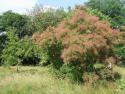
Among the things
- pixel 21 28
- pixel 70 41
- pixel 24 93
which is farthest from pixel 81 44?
pixel 21 28

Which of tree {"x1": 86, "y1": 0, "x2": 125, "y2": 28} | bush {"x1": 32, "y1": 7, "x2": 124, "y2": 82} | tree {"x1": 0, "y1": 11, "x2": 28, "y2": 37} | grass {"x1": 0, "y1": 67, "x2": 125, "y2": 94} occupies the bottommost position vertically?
grass {"x1": 0, "y1": 67, "x2": 125, "y2": 94}

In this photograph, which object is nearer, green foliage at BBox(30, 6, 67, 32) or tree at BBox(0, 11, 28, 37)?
green foliage at BBox(30, 6, 67, 32)

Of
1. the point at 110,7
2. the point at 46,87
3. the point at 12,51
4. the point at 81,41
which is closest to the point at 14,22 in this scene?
the point at 110,7

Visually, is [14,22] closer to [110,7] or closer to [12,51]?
[110,7]

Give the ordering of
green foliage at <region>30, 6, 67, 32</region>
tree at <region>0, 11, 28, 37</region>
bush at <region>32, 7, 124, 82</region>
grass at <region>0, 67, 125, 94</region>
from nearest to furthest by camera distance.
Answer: grass at <region>0, 67, 125, 94</region>, bush at <region>32, 7, 124, 82</region>, green foliage at <region>30, 6, 67, 32</region>, tree at <region>0, 11, 28, 37</region>

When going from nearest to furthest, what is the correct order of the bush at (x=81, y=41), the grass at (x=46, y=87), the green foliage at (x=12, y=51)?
the grass at (x=46, y=87), the bush at (x=81, y=41), the green foliage at (x=12, y=51)

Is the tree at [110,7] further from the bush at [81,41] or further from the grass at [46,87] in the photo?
the grass at [46,87]

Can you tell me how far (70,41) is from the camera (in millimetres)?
19688

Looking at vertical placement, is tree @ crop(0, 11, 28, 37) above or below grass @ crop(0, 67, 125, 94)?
above

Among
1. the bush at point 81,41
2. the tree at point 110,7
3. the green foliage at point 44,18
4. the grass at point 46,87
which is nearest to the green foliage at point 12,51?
the green foliage at point 44,18

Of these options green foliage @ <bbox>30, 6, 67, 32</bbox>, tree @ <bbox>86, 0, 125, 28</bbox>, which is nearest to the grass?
green foliage @ <bbox>30, 6, 67, 32</bbox>

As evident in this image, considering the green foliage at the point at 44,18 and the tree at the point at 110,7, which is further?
the tree at the point at 110,7

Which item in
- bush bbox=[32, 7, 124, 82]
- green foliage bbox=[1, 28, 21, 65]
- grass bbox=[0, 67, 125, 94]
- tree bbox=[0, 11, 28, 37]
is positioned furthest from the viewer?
tree bbox=[0, 11, 28, 37]

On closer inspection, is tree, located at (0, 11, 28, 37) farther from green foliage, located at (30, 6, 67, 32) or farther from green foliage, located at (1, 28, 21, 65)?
green foliage, located at (1, 28, 21, 65)
